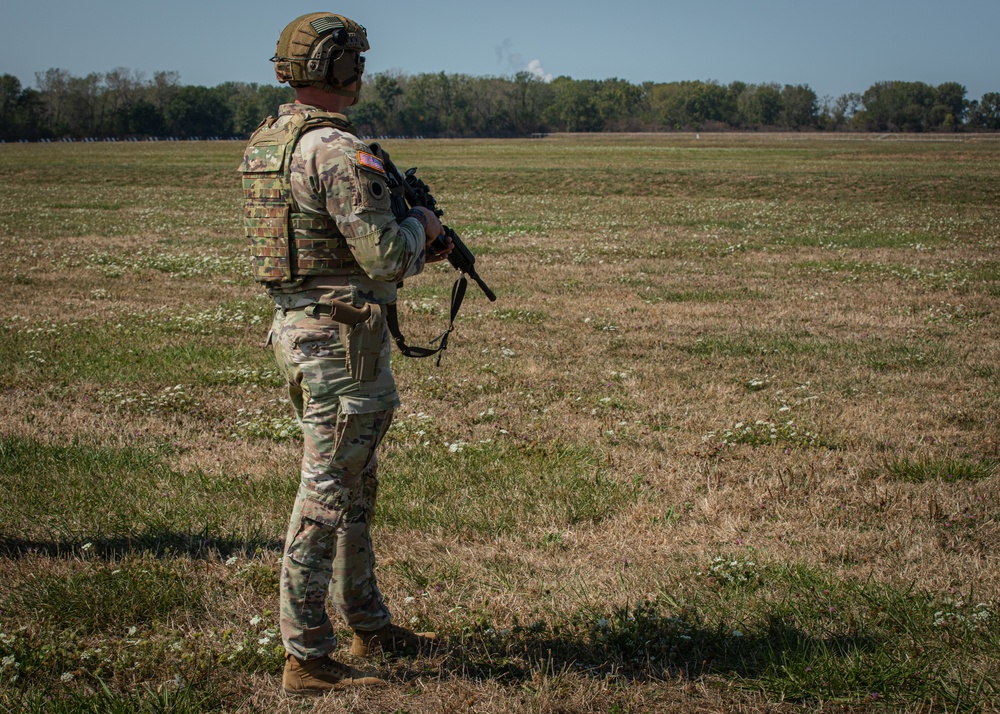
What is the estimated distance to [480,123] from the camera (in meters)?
187

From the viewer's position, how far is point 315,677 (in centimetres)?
363

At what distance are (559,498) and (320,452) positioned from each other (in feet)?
8.04

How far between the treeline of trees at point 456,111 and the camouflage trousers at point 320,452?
123 m

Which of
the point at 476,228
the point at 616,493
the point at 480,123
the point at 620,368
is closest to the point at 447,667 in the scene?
the point at 616,493

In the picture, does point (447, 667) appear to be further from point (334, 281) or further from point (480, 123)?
point (480, 123)

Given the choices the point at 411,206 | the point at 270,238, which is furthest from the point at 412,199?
the point at 270,238

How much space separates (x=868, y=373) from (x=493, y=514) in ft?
16.8

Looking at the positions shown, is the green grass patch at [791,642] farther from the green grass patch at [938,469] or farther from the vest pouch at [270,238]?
the vest pouch at [270,238]

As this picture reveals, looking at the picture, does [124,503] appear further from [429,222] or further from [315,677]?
[429,222]

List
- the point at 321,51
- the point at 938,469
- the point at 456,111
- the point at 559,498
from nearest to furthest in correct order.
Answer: the point at 321,51, the point at 559,498, the point at 938,469, the point at 456,111

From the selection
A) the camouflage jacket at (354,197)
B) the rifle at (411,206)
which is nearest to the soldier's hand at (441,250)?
the rifle at (411,206)

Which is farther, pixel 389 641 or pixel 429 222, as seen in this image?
pixel 389 641

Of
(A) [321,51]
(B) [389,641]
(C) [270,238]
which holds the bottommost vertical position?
(B) [389,641]

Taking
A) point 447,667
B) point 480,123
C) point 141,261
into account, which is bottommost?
point 447,667
